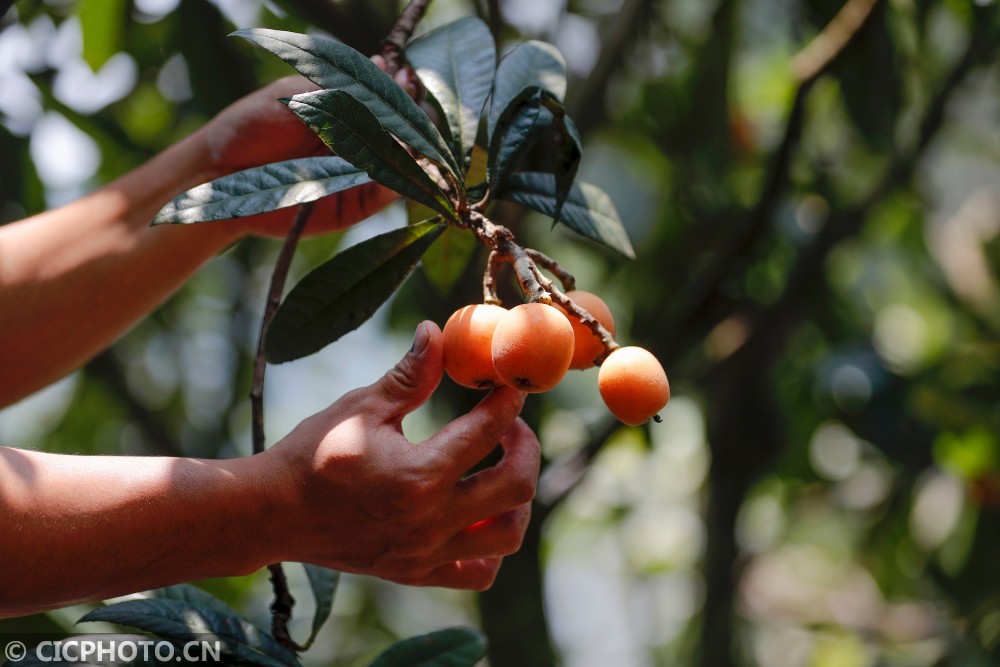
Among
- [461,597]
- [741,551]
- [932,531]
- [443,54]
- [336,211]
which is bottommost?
[461,597]

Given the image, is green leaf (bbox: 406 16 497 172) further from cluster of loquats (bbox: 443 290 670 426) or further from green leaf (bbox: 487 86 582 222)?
cluster of loquats (bbox: 443 290 670 426)

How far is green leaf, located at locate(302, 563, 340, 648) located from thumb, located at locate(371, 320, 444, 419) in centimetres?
32

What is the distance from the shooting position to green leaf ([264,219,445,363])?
892mm

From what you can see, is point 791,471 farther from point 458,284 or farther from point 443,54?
point 443,54

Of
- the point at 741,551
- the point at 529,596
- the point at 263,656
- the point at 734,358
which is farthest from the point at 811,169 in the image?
the point at 263,656

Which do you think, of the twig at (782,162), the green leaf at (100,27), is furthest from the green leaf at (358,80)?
the green leaf at (100,27)

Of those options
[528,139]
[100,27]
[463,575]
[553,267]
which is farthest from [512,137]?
[100,27]

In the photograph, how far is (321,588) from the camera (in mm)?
1075

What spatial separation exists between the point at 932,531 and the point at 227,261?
6.36 feet

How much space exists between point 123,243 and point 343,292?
523mm

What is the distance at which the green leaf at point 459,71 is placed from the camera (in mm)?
929

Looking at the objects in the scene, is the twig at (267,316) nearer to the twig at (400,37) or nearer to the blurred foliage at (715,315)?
the twig at (400,37)

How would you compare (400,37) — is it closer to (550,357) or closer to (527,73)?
(527,73)

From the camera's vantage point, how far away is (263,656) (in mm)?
902
